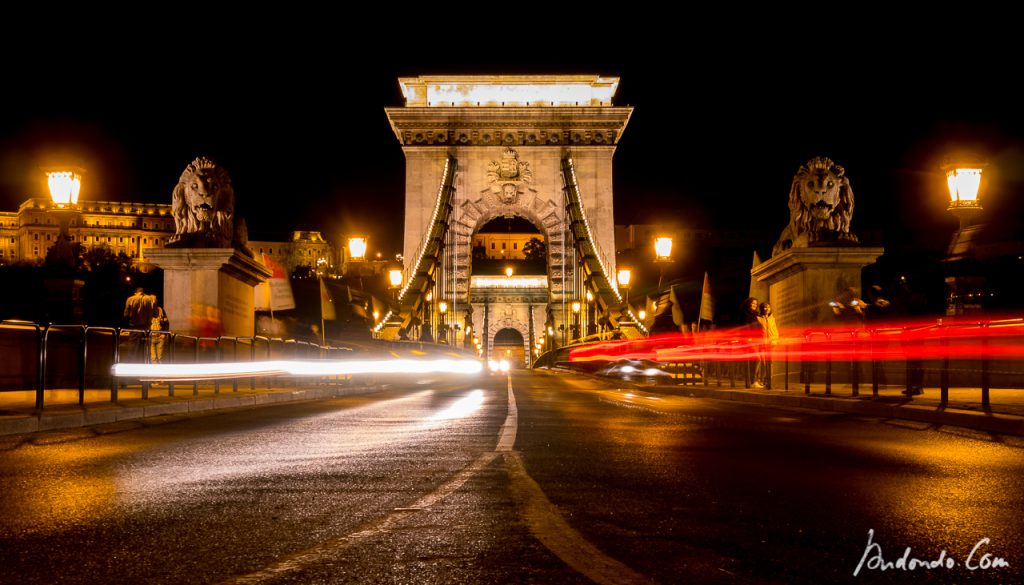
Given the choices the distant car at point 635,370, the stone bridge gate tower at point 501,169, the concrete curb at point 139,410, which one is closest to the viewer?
the concrete curb at point 139,410

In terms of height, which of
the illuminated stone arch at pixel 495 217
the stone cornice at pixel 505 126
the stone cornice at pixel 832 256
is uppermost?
the stone cornice at pixel 505 126

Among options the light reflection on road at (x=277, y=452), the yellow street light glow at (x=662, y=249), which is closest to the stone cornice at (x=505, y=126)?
the yellow street light glow at (x=662, y=249)

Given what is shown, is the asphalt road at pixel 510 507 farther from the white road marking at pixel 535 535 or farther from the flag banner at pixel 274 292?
the flag banner at pixel 274 292

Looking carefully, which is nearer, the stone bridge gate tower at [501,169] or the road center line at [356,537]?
the road center line at [356,537]

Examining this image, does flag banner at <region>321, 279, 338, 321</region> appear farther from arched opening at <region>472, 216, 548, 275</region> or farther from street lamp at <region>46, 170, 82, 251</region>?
arched opening at <region>472, 216, 548, 275</region>

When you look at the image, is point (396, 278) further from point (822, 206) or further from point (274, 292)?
point (822, 206)

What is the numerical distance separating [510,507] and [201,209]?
50.1 ft

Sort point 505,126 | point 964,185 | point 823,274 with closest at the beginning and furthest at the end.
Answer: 1. point 964,185
2. point 823,274
3. point 505,126

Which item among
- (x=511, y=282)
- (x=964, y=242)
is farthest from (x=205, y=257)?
(x=511, y=282)

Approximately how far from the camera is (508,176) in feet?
204

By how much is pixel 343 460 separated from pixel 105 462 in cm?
147

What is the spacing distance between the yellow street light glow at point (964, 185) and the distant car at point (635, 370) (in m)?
12.7

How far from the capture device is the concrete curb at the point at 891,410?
364 inches

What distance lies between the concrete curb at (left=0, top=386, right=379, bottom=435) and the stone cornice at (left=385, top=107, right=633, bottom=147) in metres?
45.6
